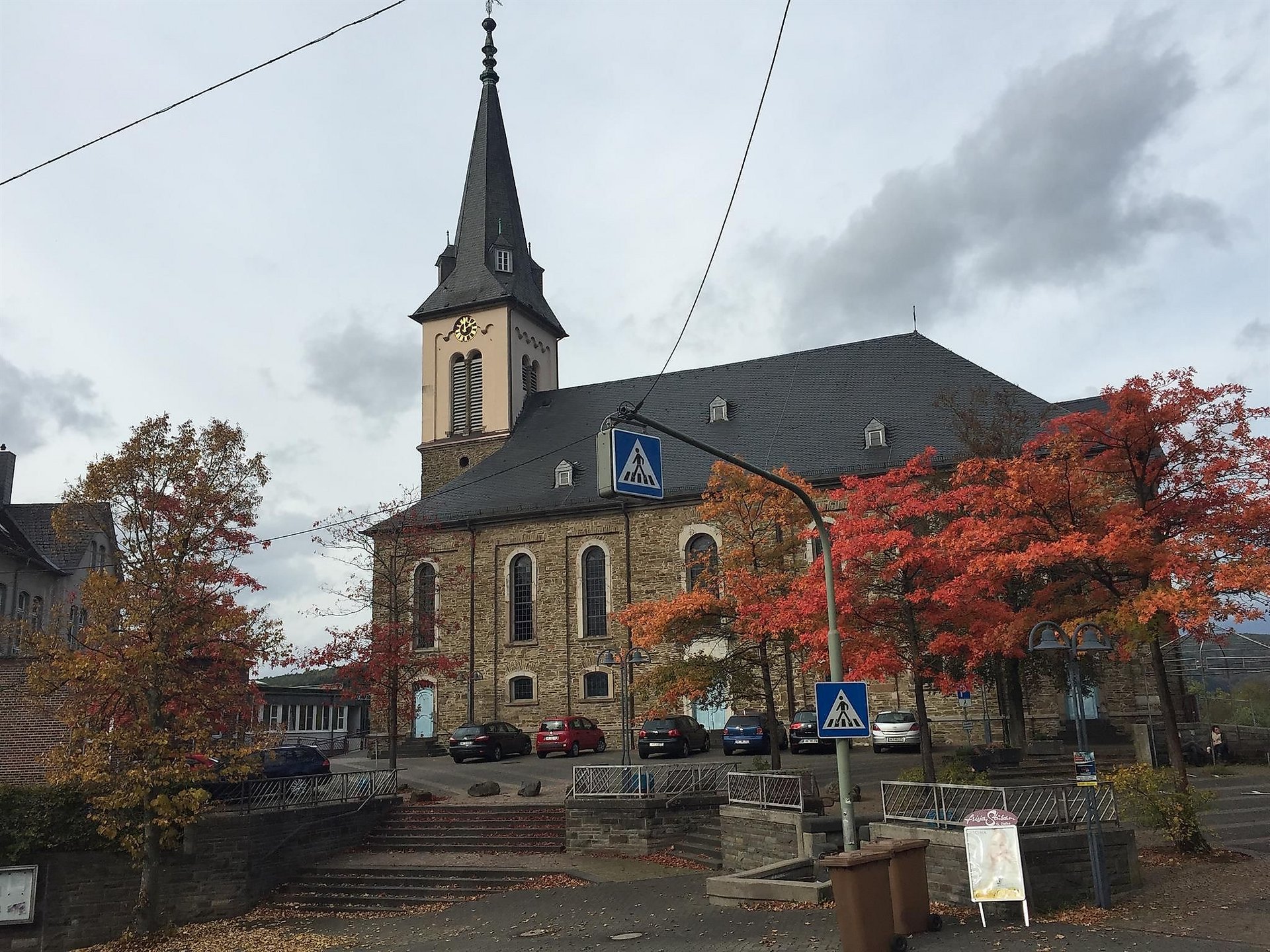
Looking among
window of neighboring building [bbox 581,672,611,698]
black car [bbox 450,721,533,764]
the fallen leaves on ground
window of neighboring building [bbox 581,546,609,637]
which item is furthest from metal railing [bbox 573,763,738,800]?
window of neighboring building [bbox 581,546,609,637]

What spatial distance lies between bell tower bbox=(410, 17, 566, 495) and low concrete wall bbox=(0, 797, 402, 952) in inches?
1043

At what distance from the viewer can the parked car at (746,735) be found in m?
27.7

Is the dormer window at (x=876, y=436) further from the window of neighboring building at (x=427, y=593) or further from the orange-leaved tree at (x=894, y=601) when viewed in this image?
the window of neighboring building at (x=427, y=593)

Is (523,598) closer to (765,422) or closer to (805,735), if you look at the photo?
(765,422)

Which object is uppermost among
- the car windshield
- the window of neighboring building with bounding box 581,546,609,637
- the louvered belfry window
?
the louvered belfry window

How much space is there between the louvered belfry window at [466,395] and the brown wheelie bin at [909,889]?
36.4m

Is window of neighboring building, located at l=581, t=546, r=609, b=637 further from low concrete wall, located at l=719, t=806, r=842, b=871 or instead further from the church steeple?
low concrete wall, located at l=719, t=806, r=842, b=871

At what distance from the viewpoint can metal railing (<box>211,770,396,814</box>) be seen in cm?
1992

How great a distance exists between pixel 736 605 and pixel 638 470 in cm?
1125

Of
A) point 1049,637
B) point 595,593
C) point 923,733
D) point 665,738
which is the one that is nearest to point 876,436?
point 595,593

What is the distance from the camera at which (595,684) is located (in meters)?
36.8

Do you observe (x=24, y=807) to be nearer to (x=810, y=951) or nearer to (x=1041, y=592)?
(x=810, y=951)

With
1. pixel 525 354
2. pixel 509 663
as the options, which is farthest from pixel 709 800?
pixel 525 354

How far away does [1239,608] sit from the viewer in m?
13.5
